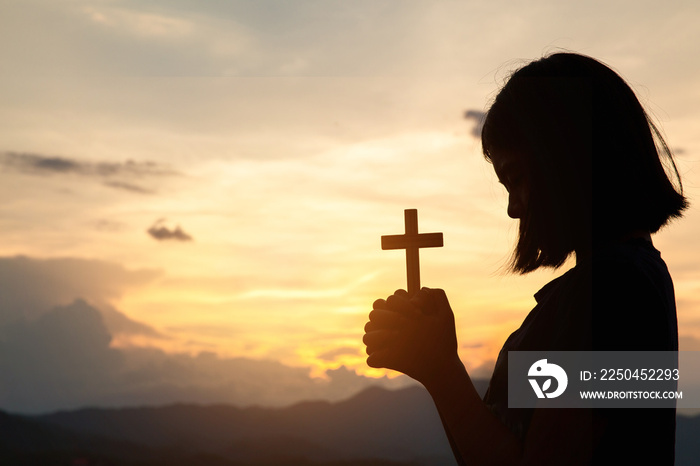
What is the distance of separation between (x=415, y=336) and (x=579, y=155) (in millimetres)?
1266

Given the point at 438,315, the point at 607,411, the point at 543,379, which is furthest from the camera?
the point at 438,315

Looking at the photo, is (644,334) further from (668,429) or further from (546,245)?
(546,245)

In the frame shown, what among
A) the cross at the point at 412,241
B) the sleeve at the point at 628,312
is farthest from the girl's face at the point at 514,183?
the cross at the point at 412,241

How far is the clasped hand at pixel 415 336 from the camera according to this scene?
3.59 m

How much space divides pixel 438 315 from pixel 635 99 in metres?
1.60

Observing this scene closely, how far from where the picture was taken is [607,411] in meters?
2.91

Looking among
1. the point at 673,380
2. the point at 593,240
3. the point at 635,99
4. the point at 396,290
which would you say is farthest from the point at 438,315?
the point at 635,99

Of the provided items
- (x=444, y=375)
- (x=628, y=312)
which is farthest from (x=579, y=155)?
(x=444, y=375)

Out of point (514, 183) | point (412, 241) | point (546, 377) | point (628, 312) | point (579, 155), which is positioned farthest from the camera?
point (412, 241)

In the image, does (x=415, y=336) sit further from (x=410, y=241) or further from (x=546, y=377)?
(x=410, y=241)

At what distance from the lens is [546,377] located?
3121 mm

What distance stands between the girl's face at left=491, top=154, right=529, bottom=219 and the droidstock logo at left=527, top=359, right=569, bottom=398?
893mm

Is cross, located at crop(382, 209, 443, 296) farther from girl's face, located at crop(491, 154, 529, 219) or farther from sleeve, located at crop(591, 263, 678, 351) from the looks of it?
sleeve, located at crop(591, 263, 678, 351)

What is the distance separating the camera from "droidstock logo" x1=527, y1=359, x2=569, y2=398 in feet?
10.1
